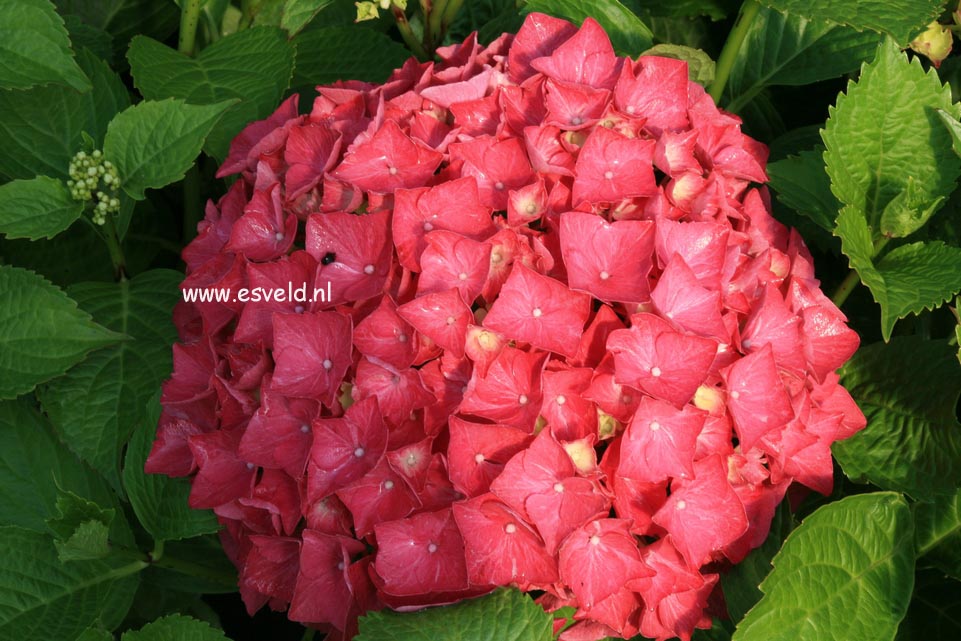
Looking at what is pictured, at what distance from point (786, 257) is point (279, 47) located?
68 centimetres

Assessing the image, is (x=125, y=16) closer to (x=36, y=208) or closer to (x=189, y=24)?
(x=189, y=24)

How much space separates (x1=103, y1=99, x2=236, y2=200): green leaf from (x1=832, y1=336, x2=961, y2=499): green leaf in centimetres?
75

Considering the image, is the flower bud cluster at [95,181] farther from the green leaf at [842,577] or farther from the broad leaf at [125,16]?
the green leaf at [842,577]

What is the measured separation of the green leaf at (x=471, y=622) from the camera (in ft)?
2.69

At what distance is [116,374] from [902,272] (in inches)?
34.1

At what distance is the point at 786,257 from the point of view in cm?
95

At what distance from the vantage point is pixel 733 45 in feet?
4.00

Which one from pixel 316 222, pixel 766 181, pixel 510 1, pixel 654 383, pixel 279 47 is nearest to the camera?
pixel 654 383

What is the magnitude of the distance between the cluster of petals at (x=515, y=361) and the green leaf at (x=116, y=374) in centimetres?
19

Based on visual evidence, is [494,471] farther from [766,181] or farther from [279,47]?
[279,47]

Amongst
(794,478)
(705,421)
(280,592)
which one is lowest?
(280,592)

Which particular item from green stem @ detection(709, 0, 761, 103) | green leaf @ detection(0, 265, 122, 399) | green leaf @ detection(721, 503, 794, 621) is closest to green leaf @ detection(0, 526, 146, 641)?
green leaf @ detection(0, 265, 122, 399)

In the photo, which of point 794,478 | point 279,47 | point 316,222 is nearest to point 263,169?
point 316,222

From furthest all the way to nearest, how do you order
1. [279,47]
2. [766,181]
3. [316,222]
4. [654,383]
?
[279,47] < [766,181] < [316,222] < [654,383]
